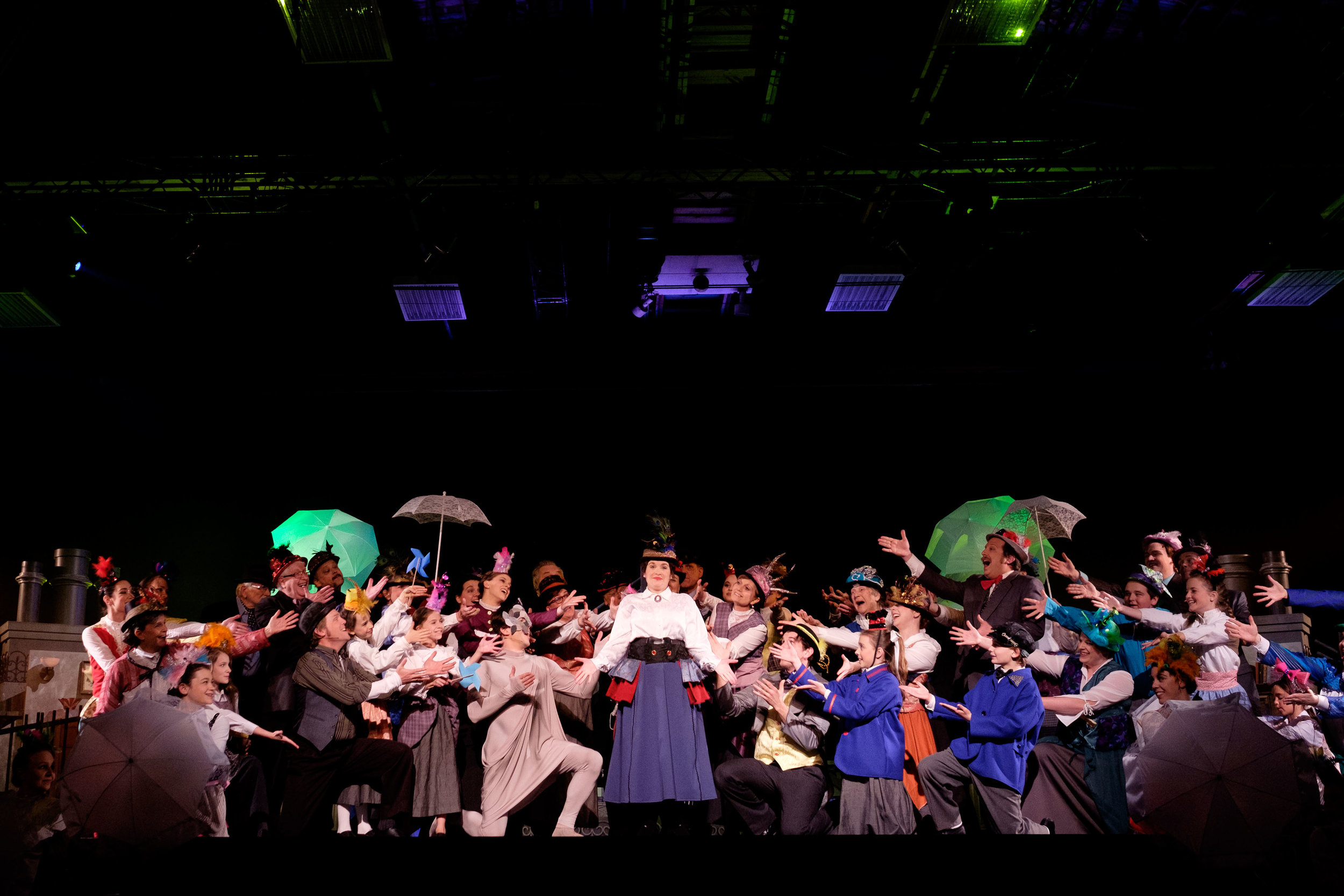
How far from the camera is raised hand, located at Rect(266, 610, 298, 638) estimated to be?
5.40 meters

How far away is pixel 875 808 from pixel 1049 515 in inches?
121

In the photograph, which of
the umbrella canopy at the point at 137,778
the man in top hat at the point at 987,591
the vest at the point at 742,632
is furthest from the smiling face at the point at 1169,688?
the umbrella canopy at the point at 137,778

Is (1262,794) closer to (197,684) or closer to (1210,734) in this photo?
(1210,734)

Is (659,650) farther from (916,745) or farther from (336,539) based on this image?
(336,539)

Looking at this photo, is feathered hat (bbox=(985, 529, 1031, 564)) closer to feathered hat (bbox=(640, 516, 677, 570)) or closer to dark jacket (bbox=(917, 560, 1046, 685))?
dark jacket (bbox=(917, 560, 1046, 685))

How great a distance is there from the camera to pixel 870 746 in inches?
195

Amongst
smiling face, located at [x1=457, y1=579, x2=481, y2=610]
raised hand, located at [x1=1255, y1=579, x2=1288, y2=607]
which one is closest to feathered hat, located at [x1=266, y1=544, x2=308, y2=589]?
Result: smiling face, located at [x1=457, y1=579, x2=481, y2=610]

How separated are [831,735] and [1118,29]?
544 cm

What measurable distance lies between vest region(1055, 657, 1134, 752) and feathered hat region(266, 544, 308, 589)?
16.0 feet

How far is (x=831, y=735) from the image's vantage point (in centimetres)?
563

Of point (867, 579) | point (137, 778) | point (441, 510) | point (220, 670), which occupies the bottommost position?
point (137, 778)

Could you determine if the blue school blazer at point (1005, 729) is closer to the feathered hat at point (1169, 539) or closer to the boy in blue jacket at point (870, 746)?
the boy in blue jacket at point (870, 746)

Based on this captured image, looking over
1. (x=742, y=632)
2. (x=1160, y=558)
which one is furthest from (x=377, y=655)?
(x=1160, y=558)

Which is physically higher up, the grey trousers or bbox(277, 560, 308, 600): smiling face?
bbox(277, 560, 308, 600): smiling face
